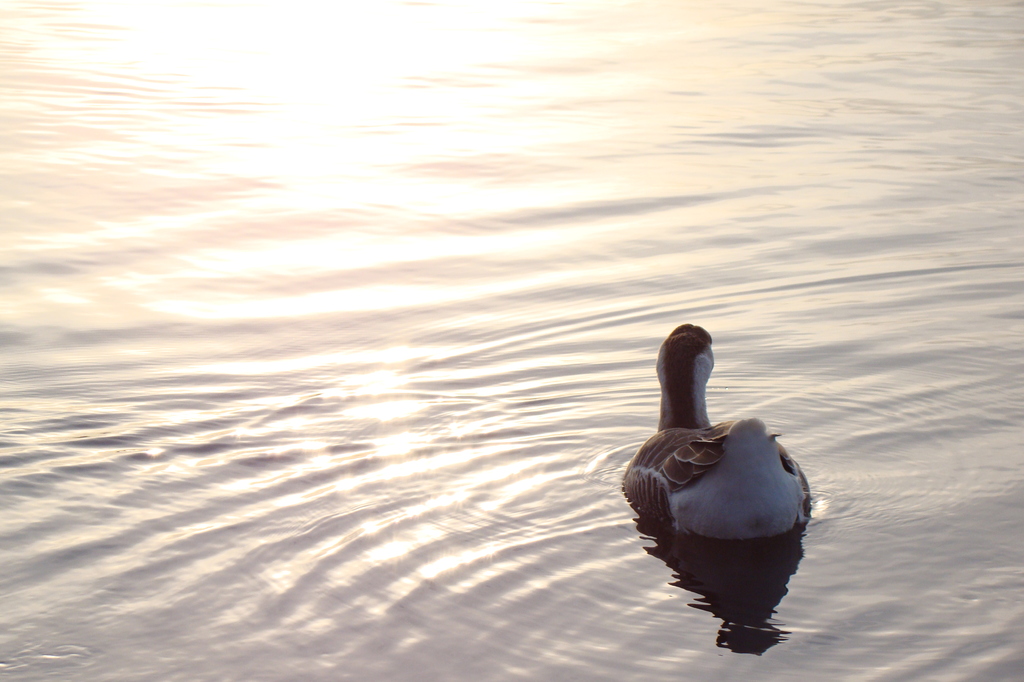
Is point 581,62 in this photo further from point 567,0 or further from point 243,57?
point 567,0

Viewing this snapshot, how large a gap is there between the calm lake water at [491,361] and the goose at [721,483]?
191mm

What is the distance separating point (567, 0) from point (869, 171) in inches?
606

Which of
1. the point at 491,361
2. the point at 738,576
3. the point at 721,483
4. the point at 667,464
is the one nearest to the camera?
the point at 738,576

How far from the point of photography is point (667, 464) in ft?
20.8

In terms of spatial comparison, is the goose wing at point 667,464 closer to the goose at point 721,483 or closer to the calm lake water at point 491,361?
the goose at point 721,483

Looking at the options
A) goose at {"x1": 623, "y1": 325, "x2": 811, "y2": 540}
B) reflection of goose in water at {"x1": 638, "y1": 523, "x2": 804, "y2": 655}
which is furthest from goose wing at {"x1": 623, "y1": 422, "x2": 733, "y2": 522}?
reflection of goose in water at {"x1": 638, "y1": 523, "x2": 804, "y2": 655}

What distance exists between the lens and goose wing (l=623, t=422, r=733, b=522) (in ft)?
20.0

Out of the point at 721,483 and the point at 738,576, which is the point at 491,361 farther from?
the point at 738,576

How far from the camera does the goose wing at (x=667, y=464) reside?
610 centimetres

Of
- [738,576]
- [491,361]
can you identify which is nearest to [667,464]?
[738,576]

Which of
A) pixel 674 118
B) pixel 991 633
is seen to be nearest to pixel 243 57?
pixel 674 118

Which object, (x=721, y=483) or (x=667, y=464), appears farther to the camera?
(x=667, y=464)

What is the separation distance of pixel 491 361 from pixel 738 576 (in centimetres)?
327

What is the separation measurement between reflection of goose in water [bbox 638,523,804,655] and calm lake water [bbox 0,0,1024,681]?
3cm
